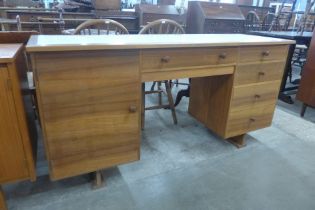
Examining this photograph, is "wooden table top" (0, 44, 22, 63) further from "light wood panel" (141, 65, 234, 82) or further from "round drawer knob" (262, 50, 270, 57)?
"round drawer knob" (262, 50, 270, 57)

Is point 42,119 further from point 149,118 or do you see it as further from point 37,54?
point 149,118

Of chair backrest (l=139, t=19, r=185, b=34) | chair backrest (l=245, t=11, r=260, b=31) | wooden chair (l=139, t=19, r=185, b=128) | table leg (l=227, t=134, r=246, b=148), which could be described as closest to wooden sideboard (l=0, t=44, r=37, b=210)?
wooden chair (l=139, t=19, r=185, b=128)

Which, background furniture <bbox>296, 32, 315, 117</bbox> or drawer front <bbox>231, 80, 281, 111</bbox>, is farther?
background furniture <bbox>296, 32, 315, 117</bbox>

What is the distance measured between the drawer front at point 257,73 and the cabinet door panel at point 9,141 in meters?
1.23

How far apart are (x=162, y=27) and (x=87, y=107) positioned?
138 centimetres

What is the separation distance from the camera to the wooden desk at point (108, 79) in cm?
104

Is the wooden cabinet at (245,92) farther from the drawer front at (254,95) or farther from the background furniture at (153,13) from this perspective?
the background furniture at (153,13)

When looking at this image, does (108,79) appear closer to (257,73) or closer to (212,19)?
(257,73)

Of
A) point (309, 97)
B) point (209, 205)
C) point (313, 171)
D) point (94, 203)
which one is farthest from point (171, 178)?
point (309, 97)

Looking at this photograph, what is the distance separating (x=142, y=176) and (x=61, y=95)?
28.8 inches

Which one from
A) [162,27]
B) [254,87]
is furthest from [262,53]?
[162,27]

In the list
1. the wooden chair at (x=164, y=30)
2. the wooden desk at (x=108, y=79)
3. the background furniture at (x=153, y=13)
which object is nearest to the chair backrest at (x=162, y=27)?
the wooden chair at (x=164, y=30)

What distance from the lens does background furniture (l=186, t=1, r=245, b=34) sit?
3.41 metres

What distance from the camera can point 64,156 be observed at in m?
1.17
